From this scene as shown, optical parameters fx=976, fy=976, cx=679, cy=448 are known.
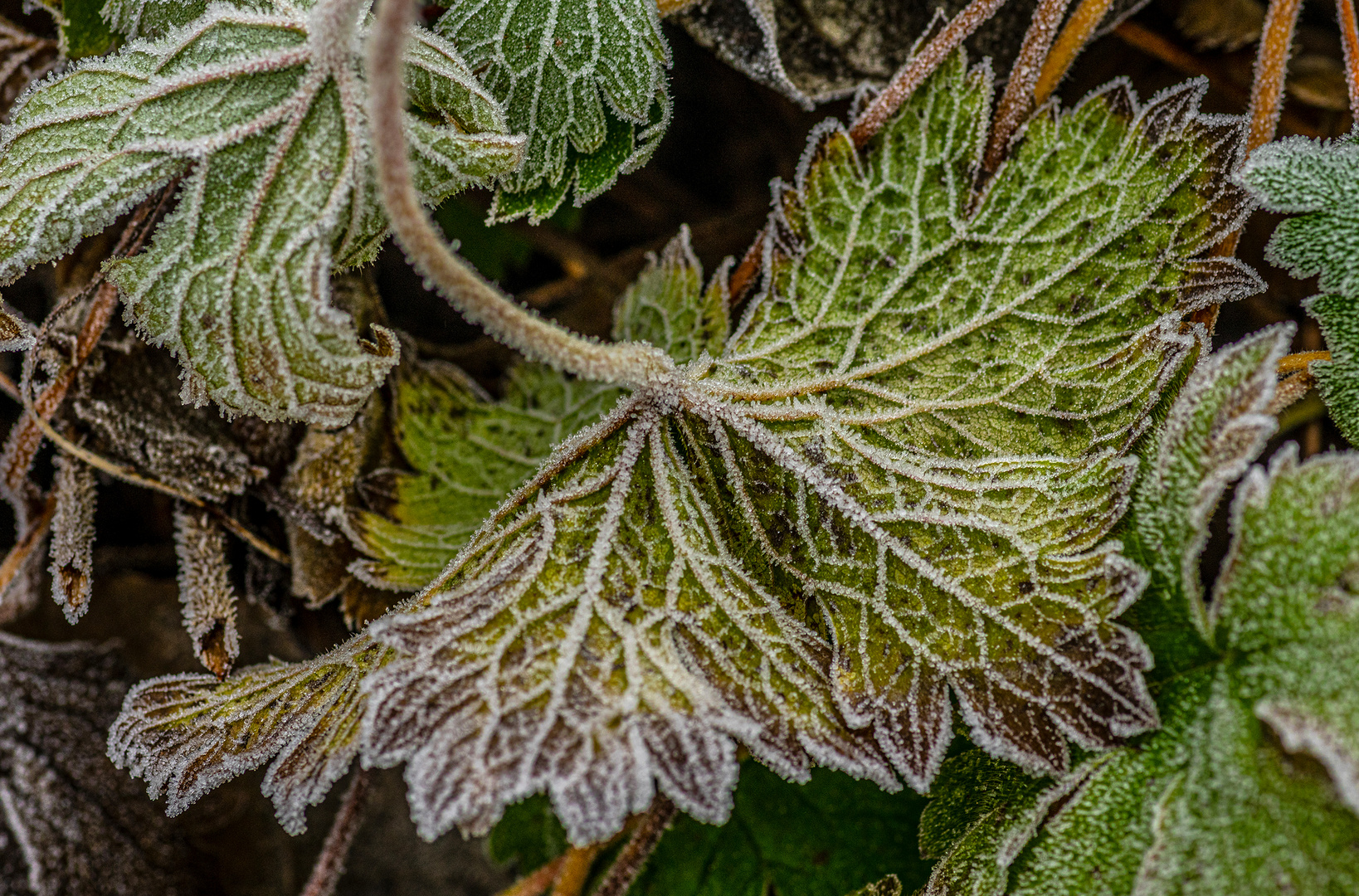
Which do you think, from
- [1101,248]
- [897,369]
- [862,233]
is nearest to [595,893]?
[897,369]

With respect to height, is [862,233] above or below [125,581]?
above

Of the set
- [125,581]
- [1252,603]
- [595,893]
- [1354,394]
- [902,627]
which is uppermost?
[1354,394]

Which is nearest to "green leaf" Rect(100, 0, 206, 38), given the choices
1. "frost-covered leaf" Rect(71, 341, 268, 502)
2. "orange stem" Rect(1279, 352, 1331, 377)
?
"frost-covered leaf" Rect(71, 341, 268, 502)

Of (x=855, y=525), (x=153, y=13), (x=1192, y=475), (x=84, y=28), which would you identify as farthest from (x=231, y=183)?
(x=1192, y=475)

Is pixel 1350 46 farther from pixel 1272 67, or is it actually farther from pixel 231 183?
pixel 231 183

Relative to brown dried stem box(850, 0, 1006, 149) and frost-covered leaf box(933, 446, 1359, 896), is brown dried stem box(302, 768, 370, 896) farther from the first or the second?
brown dried stem box(850, 0, 1006, 149)

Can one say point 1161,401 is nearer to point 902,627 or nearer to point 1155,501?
point 1155,501

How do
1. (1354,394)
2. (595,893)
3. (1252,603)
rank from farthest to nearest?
(595,893)
(1354,394)
(1252,603)
